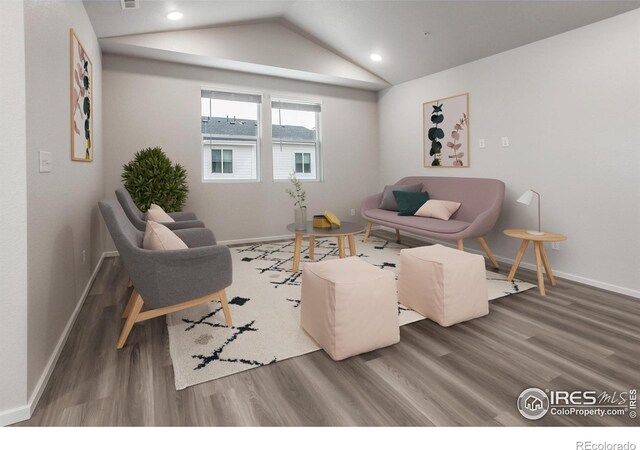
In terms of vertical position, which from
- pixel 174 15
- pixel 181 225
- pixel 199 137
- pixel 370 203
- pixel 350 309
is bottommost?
pixel 350 309

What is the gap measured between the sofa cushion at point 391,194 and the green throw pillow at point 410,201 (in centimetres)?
19

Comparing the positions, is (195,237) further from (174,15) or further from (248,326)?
(174,15)

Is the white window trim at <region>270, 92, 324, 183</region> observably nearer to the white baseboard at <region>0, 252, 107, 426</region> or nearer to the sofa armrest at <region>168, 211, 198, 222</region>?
the sofa armrest at <region>168, 211, 198, 222</region>

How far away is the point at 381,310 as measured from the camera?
2.11 m

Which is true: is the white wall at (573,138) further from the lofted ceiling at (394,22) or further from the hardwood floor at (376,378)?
the hardwood floor at (376,378)

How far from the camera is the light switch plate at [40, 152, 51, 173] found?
1789 mm

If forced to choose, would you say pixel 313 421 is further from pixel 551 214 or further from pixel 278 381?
pixel 551 214

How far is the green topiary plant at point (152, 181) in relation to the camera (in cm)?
409

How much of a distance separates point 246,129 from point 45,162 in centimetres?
366

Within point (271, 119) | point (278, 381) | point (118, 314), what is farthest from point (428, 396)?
point (271, 119)

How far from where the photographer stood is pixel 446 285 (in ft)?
7.90

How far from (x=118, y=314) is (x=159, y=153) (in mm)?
2245

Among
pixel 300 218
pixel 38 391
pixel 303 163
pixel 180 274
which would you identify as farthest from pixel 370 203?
pixel 38 391

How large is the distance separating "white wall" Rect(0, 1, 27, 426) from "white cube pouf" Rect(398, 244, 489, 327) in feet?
7.39
